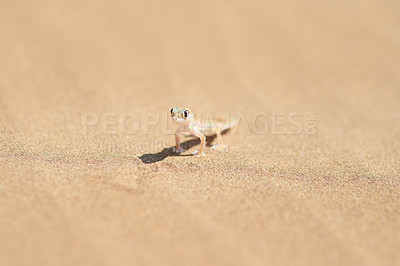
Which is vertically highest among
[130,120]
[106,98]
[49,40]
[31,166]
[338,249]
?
[49,40]

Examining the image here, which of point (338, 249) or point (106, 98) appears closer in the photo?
point (338, 249)

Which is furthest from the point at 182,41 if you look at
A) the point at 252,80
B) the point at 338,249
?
the point at 338,249

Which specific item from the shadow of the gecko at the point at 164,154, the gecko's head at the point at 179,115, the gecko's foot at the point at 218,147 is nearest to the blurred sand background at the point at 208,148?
the shadow of the gecko at the point at 164,154

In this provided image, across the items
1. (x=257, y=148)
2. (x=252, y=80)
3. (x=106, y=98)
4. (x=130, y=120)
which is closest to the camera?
(x=257, y=148)

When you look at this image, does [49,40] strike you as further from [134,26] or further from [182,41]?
[182,41]

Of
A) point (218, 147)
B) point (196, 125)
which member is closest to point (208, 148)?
point (218, 147)

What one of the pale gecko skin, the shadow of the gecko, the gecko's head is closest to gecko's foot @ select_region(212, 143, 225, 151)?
the pale gecko skin

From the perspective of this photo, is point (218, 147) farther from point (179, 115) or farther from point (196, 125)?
point (179, 115)

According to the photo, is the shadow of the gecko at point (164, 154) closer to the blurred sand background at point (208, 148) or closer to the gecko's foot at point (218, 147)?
the blurred sand background at point (208, 148)
